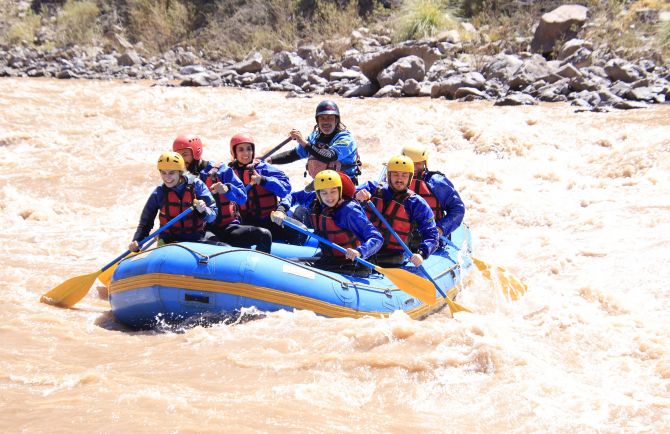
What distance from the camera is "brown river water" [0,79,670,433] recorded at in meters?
3.89

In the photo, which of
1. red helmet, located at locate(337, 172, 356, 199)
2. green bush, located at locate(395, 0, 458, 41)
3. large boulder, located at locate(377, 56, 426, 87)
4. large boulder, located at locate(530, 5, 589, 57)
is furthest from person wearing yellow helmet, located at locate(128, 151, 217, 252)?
green bush, located at locate(395, 0, 458, 41)

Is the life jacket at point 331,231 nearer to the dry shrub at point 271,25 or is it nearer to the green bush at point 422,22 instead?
the green bush at point 422,22

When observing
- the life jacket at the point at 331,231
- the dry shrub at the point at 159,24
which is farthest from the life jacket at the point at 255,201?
the dry shrub at the point at 159,24

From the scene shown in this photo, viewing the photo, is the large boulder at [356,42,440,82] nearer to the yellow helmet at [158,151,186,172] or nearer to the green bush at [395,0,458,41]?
the green bush at [395,0,458,41]

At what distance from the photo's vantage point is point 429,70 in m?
15.6

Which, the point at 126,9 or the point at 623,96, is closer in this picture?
the point at 623,96

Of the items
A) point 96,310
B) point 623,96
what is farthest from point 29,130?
point 623,96

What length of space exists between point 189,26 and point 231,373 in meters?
21.1

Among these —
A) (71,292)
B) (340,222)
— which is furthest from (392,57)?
(71,292)

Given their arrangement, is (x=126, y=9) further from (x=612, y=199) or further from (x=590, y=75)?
(x=612, y=199)

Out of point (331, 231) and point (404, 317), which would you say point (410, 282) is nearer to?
point (404, 317)

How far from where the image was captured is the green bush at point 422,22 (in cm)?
1817

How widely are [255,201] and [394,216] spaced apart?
1252 millimetres

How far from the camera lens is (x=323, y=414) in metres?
3.83
